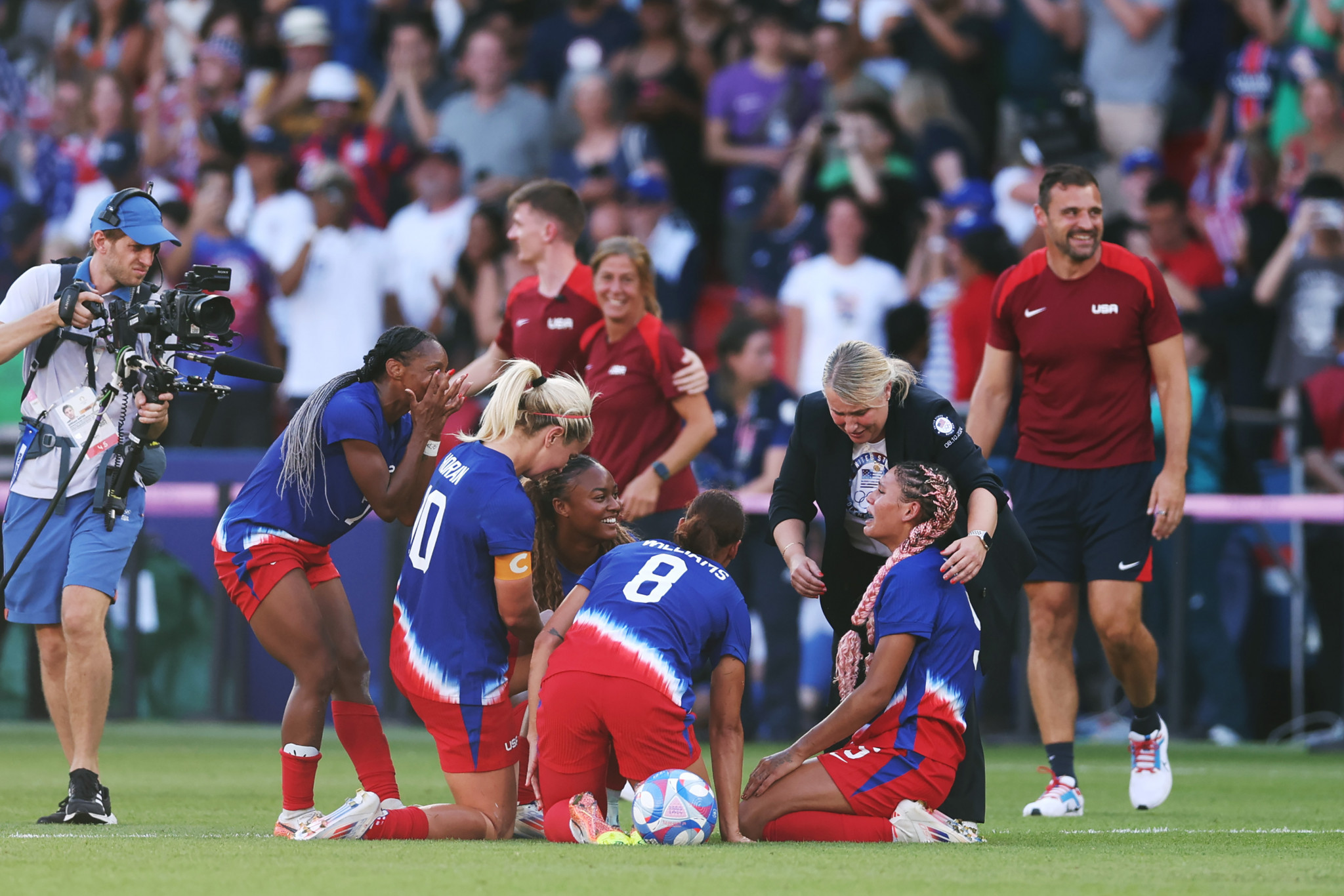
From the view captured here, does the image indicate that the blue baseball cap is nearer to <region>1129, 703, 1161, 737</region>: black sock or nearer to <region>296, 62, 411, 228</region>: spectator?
<region>1129, 703, 1161, 737</region>: black sock

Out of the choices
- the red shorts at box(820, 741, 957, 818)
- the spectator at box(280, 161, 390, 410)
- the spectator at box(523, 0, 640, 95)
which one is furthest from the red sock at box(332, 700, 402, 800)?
the spectator at box(523, 0, 640, 95)

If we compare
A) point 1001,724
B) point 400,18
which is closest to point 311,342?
point 400,18

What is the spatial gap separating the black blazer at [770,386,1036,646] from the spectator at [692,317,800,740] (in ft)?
13.8

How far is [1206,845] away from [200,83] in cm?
1312

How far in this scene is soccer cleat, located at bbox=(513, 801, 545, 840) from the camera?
686 centimetres

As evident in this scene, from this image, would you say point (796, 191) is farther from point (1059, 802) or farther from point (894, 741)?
point (894, 741)

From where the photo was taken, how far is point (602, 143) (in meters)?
15.0

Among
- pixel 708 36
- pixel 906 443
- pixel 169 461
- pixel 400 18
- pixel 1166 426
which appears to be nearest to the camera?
pixel 906 443

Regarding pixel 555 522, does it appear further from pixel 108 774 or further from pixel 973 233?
pixel 973 233

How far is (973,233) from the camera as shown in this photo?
12625 mm

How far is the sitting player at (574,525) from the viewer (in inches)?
275

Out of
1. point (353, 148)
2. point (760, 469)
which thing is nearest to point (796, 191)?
point (760, 469)

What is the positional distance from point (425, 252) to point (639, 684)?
9010 millimetres

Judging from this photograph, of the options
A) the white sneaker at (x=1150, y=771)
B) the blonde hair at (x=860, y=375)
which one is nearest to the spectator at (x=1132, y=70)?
the white sneaker at (x=1150, y=771)
